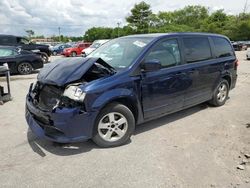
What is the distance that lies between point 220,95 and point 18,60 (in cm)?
1003

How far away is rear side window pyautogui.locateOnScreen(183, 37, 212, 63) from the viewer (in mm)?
5473

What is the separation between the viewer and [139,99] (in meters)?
4.55

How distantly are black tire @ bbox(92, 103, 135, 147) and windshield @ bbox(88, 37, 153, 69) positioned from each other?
75cm

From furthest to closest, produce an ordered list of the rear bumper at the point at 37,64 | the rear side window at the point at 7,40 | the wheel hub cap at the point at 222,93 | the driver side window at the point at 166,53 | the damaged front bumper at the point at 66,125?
the rear side window at the point at 7,40 → the rear bumper at the point at 37,64 → the wheel hub cap at the point at 222,93 → the driver side window at the point at 166,53 → the damaged front bumper at the point at 66,125

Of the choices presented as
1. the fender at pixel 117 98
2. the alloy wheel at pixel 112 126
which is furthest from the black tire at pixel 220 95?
the alloy wheel at pixel 112 126

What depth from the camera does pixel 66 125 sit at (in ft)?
12.6

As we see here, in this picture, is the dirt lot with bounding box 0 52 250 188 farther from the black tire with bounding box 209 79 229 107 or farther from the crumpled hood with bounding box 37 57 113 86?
the crumpled hood with bounding box 37 57 113 86

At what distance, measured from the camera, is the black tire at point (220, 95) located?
6.49 meters

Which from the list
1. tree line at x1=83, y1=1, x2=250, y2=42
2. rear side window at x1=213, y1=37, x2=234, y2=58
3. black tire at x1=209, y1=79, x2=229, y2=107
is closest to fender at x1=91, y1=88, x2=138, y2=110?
black tire at x1=209, y1=79, x2=229, y2=107

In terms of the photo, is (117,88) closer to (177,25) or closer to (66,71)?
(66,71)

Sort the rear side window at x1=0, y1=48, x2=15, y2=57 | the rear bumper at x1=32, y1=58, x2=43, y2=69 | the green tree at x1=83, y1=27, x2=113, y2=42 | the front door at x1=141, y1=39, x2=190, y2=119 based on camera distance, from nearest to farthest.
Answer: the front door at x1=141, y1=39, x2=190, y2=119
the rear side window at x1=0, y1=48, x2=15, y2=57
the rear bumper at x1=32, y1=58, x2=43, y2=69
the green tree at x1=83, y1=27, x2=113, y2=42

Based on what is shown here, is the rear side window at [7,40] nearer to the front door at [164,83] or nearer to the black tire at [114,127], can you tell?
the front door at [164,83]

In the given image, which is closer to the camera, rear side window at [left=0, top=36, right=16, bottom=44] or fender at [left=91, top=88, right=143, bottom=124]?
fender at [left=91, top=88, right=143, bottom=124]

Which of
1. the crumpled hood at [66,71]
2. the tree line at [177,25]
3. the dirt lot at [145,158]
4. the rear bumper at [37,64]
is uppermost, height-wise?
the tree line at [177,25]
